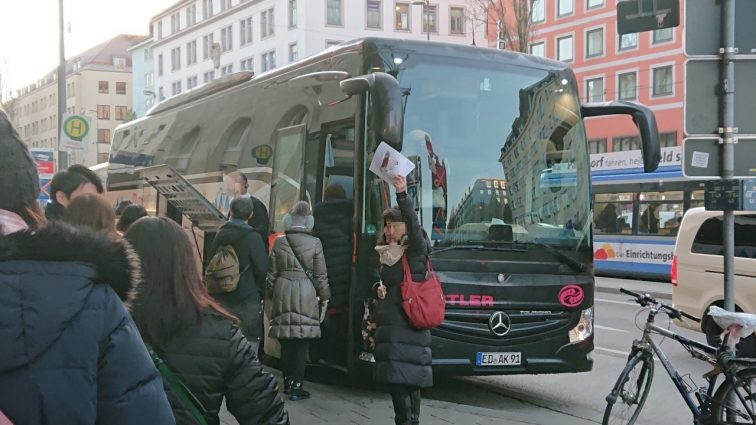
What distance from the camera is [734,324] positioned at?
5.45 m

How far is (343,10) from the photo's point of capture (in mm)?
66688

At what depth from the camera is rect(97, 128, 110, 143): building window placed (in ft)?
323

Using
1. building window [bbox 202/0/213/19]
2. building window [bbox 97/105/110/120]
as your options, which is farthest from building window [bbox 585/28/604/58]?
building window [bbox 97/105/110/120]

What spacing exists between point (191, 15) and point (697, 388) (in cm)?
8295

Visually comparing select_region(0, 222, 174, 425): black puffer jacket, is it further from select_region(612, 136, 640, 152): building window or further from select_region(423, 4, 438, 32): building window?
select_region(423, 4, 438, 32): building window

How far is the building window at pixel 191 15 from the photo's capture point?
82.0 meters

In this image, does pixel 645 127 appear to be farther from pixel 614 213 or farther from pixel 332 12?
pixel 332 12

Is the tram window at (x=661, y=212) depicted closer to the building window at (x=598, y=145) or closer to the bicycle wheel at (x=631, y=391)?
the bicycle wheel at (x=631, y=391)

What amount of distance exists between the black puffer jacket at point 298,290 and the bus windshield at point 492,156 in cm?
105

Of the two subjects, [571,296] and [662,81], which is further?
[662,81]

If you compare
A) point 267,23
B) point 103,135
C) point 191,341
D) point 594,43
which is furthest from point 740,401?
point 103,135

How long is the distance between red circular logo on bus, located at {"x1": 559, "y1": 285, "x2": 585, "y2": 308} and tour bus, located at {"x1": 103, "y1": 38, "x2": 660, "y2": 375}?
0.01 meters

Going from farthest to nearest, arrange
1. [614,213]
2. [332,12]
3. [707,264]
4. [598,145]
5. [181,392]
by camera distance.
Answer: [332,12] → [598,145] → [614,213] → [707,264] → [181,392]

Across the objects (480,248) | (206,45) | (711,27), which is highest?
(206,45)
